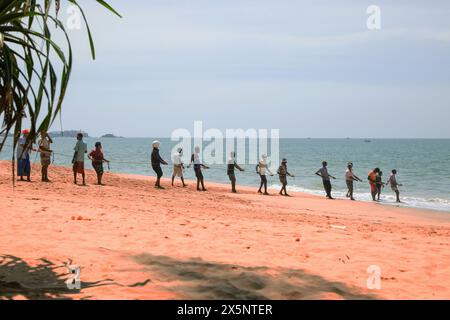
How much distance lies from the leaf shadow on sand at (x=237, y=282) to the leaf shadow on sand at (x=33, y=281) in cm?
82

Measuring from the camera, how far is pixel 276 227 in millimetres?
9891

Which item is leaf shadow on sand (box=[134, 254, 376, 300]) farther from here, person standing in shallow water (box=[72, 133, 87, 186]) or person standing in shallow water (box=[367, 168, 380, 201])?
person standing in shallow water (box=[367, 168, 380, 201])

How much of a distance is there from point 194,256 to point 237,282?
1352 mm

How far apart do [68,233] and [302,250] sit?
3830 millimetres

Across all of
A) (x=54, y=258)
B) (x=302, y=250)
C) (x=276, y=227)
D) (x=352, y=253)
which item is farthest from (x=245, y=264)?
(x=276, y=227)

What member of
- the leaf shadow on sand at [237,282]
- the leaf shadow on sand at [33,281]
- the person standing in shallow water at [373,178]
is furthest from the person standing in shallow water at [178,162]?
the leaf shadow on sand at [33,281]

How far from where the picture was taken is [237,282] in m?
5.88

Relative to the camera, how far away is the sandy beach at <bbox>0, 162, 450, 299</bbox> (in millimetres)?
5598

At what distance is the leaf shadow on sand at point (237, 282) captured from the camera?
216 inches

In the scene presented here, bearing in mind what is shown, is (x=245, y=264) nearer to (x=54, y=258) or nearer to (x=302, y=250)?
(x=302, y=250)

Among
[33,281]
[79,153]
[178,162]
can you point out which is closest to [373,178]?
[178,162]

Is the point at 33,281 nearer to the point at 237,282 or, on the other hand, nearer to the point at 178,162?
the point at 237,282

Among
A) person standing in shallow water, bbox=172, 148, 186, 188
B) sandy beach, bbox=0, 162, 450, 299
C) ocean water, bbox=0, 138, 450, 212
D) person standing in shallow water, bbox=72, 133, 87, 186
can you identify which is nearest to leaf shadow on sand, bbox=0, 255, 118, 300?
sandy beach, bbox=0, 162, 450, 299

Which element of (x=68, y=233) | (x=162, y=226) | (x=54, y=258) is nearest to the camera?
(x=54, y=258)
